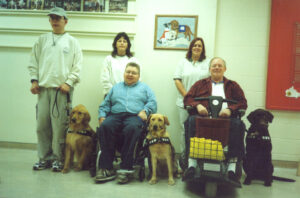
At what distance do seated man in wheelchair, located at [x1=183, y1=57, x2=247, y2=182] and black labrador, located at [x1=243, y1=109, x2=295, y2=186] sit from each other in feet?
1.00

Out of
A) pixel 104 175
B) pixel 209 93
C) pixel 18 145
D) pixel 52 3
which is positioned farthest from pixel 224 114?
pixel 18 145

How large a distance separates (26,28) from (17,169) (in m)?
1.97

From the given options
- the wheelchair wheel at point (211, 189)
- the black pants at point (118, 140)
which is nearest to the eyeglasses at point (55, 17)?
the black pants at point (118, 140)

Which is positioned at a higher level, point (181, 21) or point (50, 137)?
point (181, 21)

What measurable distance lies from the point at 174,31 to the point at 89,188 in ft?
7.26

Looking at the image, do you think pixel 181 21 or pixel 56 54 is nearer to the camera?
pixel 56 54

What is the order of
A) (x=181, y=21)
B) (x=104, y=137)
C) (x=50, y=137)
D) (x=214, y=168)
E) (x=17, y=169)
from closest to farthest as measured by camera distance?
(x=214, y=168), (x=104, y=137), (x=17, y=169), (x=50, y=137), (x=181, y=21)

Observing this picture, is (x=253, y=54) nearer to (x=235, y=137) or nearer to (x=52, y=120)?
(x=235, y=137)

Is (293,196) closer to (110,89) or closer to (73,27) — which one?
(110,89)

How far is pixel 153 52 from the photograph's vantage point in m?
3.53

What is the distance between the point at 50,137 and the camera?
9.61ft

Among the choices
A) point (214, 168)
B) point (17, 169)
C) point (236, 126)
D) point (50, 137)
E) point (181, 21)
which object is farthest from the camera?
point (181, 21)

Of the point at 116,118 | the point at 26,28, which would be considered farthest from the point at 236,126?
the point at 26,28

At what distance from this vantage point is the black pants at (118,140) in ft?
8.14
